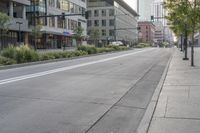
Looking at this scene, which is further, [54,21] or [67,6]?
[67,6]

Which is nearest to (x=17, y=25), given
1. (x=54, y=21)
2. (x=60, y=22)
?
(x=54, y=21)

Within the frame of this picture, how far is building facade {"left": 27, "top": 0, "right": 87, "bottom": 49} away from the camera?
70406 mm

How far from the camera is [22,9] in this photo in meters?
63.7

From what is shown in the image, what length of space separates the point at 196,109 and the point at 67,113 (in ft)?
9.95

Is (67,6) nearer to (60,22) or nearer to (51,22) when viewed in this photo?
(60,22)

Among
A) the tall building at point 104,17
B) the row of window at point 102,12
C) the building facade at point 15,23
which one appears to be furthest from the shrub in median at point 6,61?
the row of window at point 102,12

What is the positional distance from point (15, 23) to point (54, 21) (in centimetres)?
2050

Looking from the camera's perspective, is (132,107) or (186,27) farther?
(186,27)

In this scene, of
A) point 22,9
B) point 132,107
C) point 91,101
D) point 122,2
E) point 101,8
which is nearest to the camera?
point 132,107

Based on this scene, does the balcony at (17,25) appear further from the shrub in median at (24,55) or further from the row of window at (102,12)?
the row of window at (102,12)

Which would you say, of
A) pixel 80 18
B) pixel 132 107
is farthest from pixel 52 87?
pixel 80 18

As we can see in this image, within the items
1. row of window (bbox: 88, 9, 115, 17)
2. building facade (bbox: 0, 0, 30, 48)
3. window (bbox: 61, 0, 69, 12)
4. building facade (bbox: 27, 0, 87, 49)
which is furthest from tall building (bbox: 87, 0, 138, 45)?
building facade (bbox: 0, 0, 30, 48)

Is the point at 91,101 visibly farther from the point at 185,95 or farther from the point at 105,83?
the point at 105,83

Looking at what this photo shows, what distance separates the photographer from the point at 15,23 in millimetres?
57500
